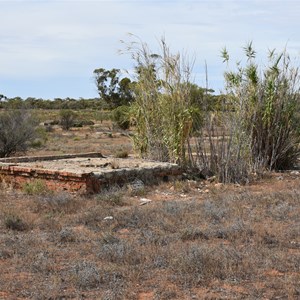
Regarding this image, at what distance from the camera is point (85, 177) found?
10.3 meters

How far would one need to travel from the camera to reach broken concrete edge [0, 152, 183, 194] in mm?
10359

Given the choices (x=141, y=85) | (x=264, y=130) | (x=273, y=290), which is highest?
(x=141, y=85)

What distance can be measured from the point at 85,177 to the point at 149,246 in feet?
13.6

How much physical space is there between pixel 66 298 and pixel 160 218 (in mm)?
3275

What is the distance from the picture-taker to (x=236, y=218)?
8031 mm

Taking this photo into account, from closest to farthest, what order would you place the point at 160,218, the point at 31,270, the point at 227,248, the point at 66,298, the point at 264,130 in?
the point at 66,298 < the point at 31,270 < the point at 227,248 < the point at 160,218 < the point at 264,130

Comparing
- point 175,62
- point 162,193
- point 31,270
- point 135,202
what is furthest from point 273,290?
point 175,62

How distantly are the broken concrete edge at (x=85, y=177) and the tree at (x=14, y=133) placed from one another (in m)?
7.88

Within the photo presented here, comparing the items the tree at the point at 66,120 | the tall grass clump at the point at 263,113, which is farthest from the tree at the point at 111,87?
the tall grass clump at the point at 263,113

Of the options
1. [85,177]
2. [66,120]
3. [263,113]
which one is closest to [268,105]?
[263,113]

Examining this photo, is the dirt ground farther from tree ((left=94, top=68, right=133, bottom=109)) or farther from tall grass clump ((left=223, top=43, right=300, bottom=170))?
tree ((left=94, top=68, right=133, bottom=109))

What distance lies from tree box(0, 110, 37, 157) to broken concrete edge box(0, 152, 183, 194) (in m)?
7.88

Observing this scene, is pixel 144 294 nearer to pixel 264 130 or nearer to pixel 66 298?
pixel 66 298

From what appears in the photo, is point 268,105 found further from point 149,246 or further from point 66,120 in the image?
point 66,120
